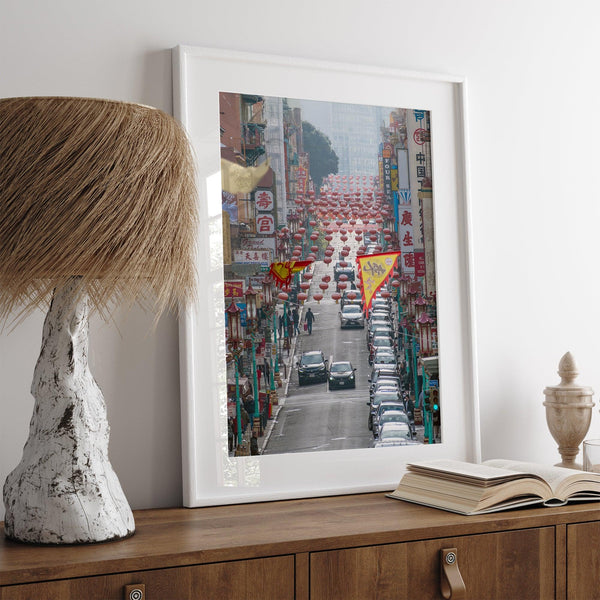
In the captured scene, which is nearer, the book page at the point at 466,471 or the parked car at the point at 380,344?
the book page at the point at 466,471

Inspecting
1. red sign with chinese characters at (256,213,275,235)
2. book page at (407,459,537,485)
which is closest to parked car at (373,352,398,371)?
book page at (407,459,537,485)

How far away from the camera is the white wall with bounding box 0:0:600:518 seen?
1.45m

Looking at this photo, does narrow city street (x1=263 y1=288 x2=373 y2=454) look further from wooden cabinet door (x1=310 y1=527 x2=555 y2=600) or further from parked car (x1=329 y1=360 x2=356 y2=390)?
wooden cabinet door (x1=310 y1=527 x2=555 y2=600)

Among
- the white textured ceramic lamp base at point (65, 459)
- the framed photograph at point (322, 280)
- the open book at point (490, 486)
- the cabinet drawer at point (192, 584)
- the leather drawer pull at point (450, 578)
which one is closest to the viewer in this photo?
the cabinet drawer at point (192, 584)

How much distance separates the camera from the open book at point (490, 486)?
1.38 meters

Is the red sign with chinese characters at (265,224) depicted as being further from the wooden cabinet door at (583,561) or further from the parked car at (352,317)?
the wooden cabinet door at (583,561)

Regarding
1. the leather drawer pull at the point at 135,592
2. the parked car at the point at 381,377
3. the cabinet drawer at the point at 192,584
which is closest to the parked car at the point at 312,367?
the parked car at the point at 381,377

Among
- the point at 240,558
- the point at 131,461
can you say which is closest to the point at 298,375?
the point at 131,461

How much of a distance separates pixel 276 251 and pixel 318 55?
1.45 feet

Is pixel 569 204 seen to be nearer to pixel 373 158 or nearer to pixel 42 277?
pixel 373 158

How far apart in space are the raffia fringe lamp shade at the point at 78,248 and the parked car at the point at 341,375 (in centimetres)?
44

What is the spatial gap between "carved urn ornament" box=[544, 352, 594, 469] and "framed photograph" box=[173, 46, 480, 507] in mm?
172

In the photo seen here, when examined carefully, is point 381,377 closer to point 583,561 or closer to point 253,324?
point 253,324

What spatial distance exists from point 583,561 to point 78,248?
1044 millimetres
